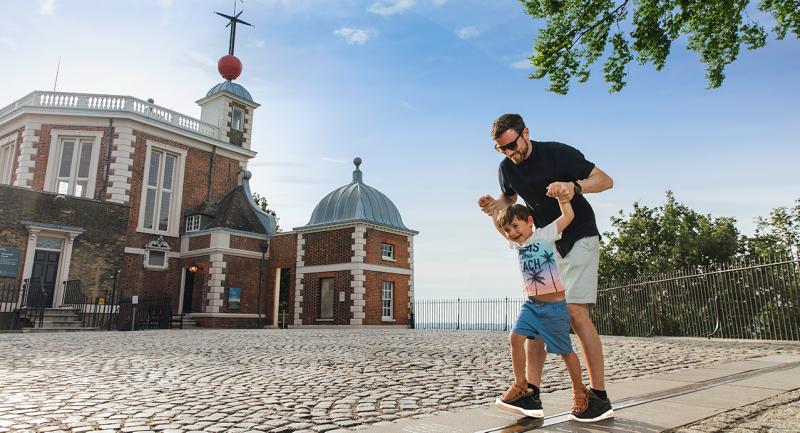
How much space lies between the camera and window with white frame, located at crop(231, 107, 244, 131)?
1039 inches

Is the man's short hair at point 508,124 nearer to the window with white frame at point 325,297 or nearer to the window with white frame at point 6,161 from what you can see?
the window with white frame at point 325,297

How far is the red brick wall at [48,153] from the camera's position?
20.7 m

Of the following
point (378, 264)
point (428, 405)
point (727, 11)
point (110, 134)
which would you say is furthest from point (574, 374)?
point (110, 134)

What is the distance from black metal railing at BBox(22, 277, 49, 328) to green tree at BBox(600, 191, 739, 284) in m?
24.7

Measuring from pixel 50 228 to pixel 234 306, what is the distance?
23.7ft

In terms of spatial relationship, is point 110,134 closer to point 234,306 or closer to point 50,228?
point 50,228

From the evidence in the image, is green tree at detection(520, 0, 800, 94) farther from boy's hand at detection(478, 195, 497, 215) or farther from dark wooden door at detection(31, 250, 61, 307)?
dark wooden door at detection(31, 250, 61, 307)

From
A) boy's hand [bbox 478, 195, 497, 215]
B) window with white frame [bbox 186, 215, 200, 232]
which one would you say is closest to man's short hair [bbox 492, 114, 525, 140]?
boy's hand [bbox 478, 195, 497, 215]

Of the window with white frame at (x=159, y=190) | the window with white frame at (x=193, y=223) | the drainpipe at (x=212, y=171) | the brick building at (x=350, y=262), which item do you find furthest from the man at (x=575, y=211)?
the drainpipe at (x=212, y=171)

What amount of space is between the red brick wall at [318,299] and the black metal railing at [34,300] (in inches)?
360

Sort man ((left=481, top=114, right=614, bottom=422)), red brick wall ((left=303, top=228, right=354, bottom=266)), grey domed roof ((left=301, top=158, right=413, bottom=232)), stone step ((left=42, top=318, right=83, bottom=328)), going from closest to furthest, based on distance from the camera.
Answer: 1. man ((left=481, top=114, right=614, bottom=422))
2. stone step ((left=42, top=318, right=83, bottom=328))
3. red brick wall ((left=303, top=228, right=354, bottom=266))
4. grey domed roof ((left=301, top=158, right=413, bottom=232))

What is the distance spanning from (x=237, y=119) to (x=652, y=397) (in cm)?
2609

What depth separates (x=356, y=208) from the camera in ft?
70.0

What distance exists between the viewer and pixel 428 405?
12.2ft
